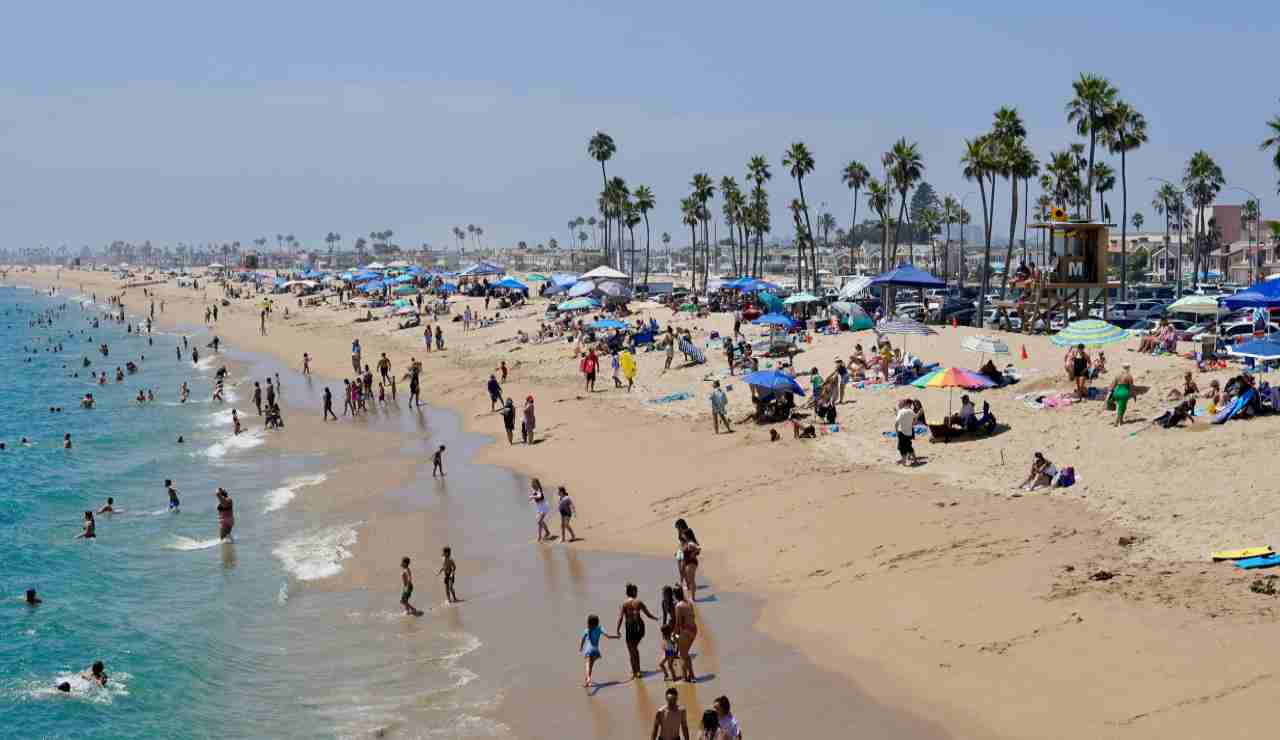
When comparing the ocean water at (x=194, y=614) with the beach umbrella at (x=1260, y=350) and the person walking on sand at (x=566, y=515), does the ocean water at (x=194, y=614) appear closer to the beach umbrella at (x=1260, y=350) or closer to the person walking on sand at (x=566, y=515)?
the person walking on sand at (x=566, y=515)

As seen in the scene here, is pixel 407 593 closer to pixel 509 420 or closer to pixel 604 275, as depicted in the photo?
pixel 509 420

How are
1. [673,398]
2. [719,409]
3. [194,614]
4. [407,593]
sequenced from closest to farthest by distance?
[407,593], [194,614], [719,409], [673,398]

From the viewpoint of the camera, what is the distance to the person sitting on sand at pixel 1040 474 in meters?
18.1

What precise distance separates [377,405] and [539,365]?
6139 millimetres

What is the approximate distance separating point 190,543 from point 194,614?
16.2 ft

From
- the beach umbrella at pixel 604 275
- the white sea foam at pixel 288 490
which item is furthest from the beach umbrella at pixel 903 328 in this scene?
the beach umbrella at pixel 604 275

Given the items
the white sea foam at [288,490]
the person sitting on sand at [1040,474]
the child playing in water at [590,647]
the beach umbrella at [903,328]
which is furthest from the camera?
the beach umbrella at [903,328]

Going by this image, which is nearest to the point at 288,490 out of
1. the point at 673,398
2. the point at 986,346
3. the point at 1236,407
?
the point at 673,398

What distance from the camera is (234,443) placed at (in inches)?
1362

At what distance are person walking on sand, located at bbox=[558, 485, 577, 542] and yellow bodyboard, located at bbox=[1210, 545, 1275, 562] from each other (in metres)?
10.1

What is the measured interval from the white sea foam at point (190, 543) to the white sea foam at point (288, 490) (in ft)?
7.45

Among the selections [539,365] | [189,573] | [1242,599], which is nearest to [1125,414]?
[1242,599]

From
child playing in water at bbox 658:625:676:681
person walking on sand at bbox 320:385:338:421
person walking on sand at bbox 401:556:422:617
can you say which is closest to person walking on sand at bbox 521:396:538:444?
person walking on sand at bbox 320:385:338:421

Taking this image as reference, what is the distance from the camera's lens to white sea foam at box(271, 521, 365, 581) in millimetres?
19891
